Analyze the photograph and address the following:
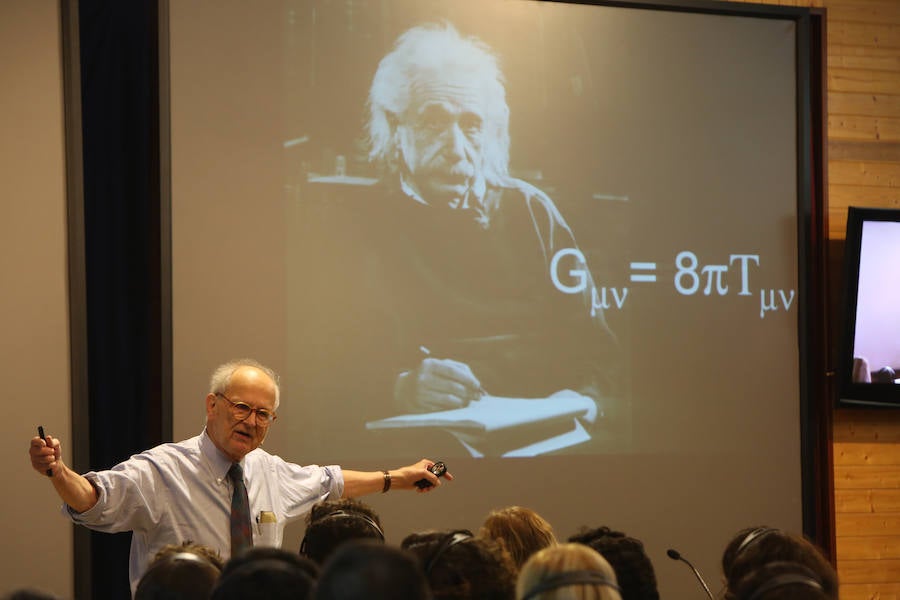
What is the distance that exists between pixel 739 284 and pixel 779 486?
1.05 m

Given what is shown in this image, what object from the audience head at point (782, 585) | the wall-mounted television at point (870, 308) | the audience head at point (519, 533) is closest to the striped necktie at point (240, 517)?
the audience head at point (519, 533)

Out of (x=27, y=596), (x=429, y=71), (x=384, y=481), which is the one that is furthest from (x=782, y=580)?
(x=429, y=71)

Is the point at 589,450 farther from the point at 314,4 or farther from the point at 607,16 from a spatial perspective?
the point at 314,4

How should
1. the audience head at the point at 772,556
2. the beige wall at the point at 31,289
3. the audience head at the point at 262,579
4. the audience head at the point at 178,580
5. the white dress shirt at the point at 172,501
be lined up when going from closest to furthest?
the audience head at the point at 262,579 < the audience head at the point at 178,580 < the audience head at the point at 772,556 < the white dress shirt at the point at 172,501 < the beige wall at the point at 31,289

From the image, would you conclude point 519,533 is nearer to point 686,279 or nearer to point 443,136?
point 443,136

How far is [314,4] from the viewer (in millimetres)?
4789

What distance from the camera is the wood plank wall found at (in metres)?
5.40

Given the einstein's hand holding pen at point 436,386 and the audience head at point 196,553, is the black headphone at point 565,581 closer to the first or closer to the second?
the audience head at point 196,553

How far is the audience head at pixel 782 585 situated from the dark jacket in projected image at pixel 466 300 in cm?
324

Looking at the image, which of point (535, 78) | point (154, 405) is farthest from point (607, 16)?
point (154, 405)

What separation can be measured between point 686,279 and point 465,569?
3634 mm

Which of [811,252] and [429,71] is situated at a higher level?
[429,71]

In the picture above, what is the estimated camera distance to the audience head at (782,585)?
5.20 feet

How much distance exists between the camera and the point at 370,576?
1.33m
